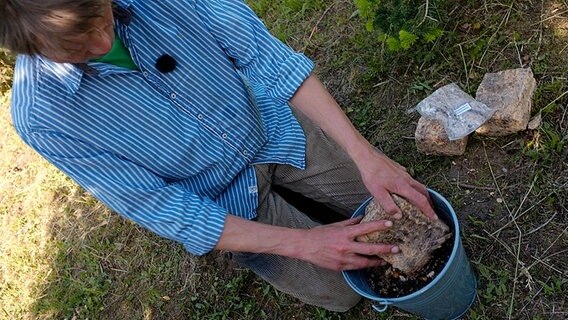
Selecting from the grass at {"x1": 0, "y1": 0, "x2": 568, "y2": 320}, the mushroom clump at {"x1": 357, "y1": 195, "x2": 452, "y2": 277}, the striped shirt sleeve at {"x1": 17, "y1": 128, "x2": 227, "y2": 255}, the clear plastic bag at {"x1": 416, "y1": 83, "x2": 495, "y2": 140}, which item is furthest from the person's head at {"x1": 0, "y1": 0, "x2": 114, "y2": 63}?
the grass at {"x1": 0, "y1": 0, "x2": 568, "y2": 320}

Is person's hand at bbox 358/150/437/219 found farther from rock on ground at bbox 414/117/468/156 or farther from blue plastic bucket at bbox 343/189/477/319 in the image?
rock on ground at bbox 414/117/468/156

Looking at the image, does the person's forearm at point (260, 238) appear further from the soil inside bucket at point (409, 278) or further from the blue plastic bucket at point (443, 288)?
the soil inside bucket at point (409, 278)

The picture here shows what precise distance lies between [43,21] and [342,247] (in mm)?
1155

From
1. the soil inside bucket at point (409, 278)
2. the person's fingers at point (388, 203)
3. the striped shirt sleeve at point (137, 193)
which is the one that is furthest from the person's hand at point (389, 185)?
the striped shirt sleeve at point (137, 193)

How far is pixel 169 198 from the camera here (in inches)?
84.0

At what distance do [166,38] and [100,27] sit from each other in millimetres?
402

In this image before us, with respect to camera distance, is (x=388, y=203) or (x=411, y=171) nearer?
(x=388, y=203)

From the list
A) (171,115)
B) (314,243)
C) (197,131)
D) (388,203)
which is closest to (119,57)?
(171,115)

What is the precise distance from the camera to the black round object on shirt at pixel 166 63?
2.14 metres

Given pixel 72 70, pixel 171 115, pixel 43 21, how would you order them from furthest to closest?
pixel 171 115, pixel 72 70, pixel 43 21

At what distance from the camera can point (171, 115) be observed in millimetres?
2191

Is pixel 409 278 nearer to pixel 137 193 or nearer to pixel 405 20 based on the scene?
pixel 137 193

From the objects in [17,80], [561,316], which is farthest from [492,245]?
[17,80]

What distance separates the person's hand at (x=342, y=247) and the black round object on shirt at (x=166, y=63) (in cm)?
75
